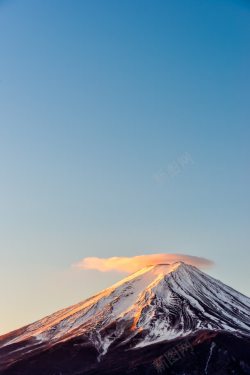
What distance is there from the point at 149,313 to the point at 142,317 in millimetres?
3283

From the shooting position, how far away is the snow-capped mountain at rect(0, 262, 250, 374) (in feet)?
434

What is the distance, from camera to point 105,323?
477 ft

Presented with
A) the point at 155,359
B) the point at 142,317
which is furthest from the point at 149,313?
the point at 155,359

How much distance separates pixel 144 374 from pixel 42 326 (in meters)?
62.6

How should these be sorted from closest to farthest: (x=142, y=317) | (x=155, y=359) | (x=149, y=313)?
(x=155, y=359)
(x=142, y=317)
(x=149, y=313)

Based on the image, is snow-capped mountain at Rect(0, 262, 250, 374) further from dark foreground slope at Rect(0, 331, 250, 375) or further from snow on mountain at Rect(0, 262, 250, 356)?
dark foreground slope at Rect(0, 331, 250, 375)

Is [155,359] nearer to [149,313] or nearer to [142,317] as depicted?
[142,317]

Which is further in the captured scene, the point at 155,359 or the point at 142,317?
the point at 142,317

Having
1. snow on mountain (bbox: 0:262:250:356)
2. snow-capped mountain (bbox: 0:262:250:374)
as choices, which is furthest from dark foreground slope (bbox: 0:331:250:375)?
snow on mountain (bbox: 0:262:250:356)

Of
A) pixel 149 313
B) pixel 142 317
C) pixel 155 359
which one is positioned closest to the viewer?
pixel 155 359

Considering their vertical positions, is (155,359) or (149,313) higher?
(149,313)

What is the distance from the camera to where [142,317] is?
145875 mm

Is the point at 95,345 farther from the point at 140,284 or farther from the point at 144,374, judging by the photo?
the point at 140,284

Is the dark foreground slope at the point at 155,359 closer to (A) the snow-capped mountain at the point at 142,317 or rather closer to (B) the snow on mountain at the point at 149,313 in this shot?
(A) the snow-capped mountain at the point at 142,317
